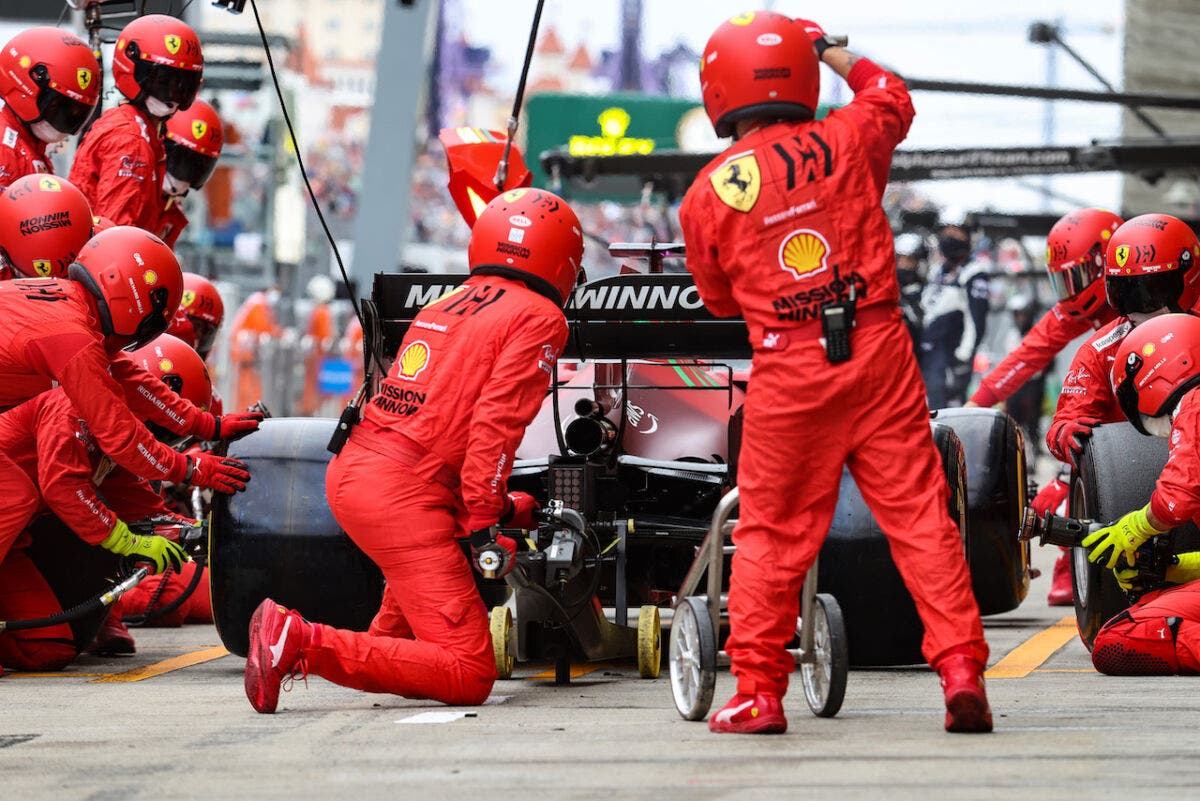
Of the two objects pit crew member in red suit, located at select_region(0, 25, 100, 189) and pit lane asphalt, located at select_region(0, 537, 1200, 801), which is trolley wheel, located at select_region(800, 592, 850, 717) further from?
pit crew member in red suit, located at select_region(0, 25, 100, 189)

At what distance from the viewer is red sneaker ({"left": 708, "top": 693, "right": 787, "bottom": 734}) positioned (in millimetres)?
5090

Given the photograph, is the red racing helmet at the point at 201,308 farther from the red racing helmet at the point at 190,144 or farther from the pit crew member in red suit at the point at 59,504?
the pit crew member in red suit at the point at 59,504

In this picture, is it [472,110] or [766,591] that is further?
[472,110]

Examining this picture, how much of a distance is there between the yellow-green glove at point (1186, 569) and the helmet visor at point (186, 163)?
5.22 metres

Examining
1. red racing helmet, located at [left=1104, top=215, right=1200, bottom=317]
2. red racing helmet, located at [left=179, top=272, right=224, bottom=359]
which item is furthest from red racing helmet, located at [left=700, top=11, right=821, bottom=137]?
red racing helmet, located at [left=179, top=272, right=224, bottom=359]

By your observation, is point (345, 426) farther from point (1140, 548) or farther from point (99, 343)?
point (1140, 548)

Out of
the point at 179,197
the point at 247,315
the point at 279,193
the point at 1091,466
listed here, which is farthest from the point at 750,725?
the point at 279,193

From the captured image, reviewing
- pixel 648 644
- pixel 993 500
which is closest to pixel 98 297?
pixel 648 644

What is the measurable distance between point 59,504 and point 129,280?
0.84 m

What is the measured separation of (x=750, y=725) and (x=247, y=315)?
823 inches

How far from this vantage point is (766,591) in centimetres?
518

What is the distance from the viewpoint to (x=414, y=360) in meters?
6.07

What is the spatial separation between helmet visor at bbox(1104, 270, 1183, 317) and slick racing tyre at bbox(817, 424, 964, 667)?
1693 mm

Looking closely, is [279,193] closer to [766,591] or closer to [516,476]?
[516,476]
